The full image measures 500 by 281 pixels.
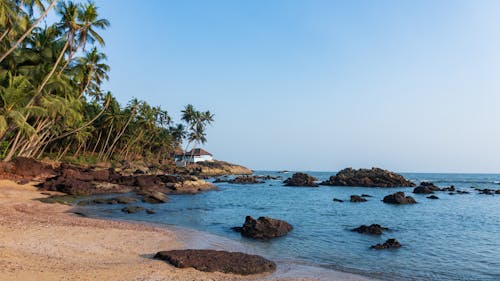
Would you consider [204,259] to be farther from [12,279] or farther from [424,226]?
[424,226]

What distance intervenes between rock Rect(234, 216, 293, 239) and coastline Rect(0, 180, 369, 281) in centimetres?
279

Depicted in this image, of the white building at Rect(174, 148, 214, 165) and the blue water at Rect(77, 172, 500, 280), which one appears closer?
the blue water at Rect(77, 172, 500, 280)

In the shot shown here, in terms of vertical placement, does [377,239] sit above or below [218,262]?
below

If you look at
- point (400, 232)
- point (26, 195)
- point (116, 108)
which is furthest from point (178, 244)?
point (116, 108)

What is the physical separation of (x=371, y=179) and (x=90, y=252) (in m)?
70.3

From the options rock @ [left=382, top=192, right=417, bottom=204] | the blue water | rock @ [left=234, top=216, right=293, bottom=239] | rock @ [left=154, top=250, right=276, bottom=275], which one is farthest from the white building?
rock @ [left=154, top=250, right=276, bottom=275]

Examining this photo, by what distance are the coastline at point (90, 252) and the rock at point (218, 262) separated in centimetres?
28

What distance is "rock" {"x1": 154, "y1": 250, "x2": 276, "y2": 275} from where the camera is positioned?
422 inches

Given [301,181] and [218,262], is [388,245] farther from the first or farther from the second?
[301,181]

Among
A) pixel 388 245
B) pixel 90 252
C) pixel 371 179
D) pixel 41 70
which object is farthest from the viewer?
pixel 371 179

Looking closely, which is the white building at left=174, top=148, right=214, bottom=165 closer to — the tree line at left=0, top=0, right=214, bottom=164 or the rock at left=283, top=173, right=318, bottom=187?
the rock at left=283, top=173, right=318, bottom=187

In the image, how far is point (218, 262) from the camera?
36.2 feet

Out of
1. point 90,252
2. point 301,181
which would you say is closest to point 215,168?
point 301,181

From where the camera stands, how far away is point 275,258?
45.5ft
